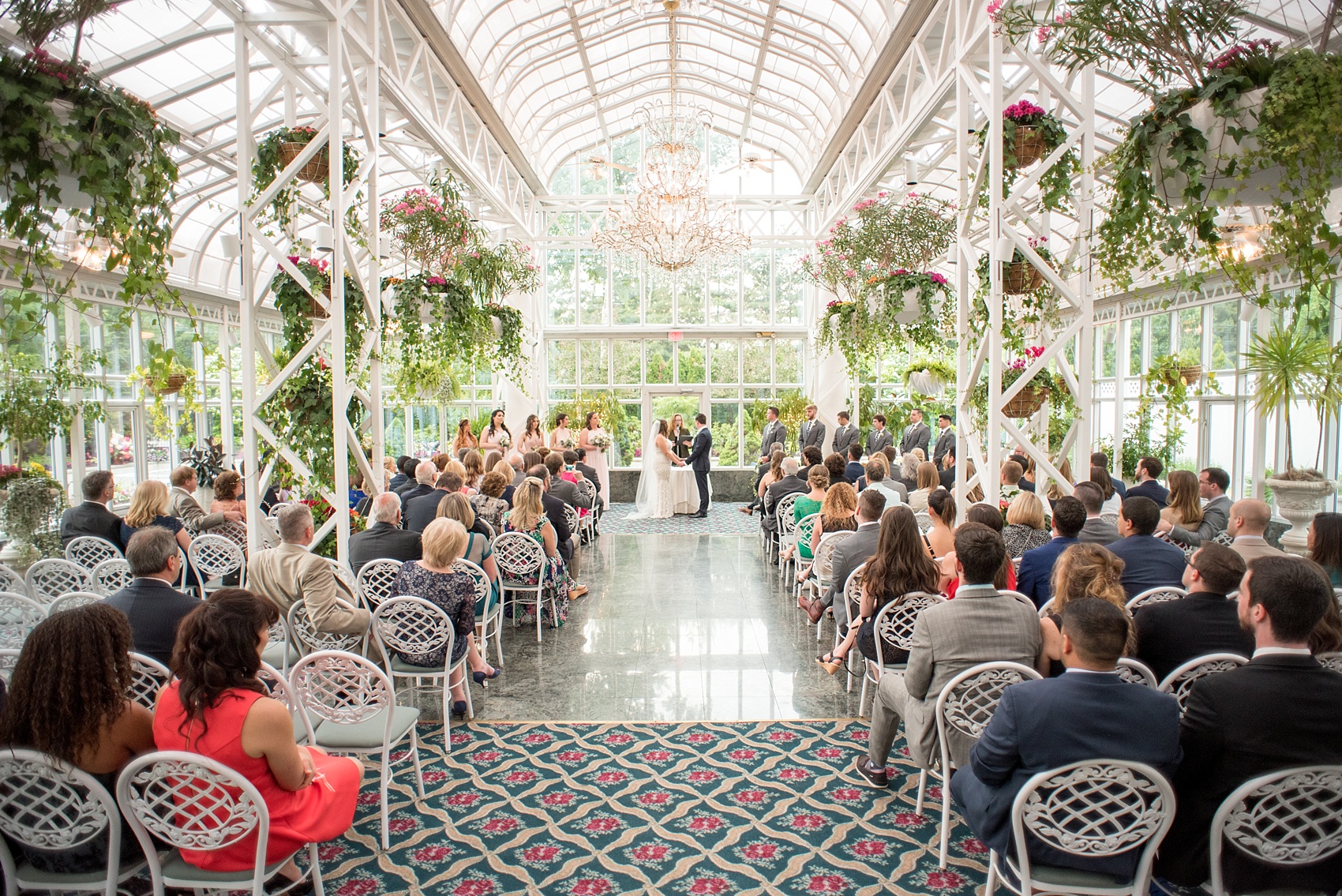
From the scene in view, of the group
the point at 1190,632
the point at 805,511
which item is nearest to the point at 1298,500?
the point at 1190,632

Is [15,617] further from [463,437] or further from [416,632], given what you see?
[463,437]

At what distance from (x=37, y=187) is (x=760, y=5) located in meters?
9.78

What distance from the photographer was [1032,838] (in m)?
2.43

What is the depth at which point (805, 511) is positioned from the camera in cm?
720

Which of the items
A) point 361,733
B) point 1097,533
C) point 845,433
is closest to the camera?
point 361,733

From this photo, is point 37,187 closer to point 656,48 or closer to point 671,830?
point 671,830

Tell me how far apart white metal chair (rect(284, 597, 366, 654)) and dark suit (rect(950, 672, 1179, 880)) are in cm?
312

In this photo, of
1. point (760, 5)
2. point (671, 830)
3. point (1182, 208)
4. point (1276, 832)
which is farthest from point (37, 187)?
point (760, 5)

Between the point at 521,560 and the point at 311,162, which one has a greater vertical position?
the point at 311,162

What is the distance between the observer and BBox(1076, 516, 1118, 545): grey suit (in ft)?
14.4

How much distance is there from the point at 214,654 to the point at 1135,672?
3.09 meters

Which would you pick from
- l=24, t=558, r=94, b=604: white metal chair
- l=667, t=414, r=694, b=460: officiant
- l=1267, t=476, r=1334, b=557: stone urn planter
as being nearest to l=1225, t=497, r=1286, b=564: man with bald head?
l=1267, t=476, r=1334, b=557: stone urn planter

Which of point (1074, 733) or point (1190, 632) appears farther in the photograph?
point (1190, 632)

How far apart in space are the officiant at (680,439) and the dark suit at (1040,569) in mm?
9531
